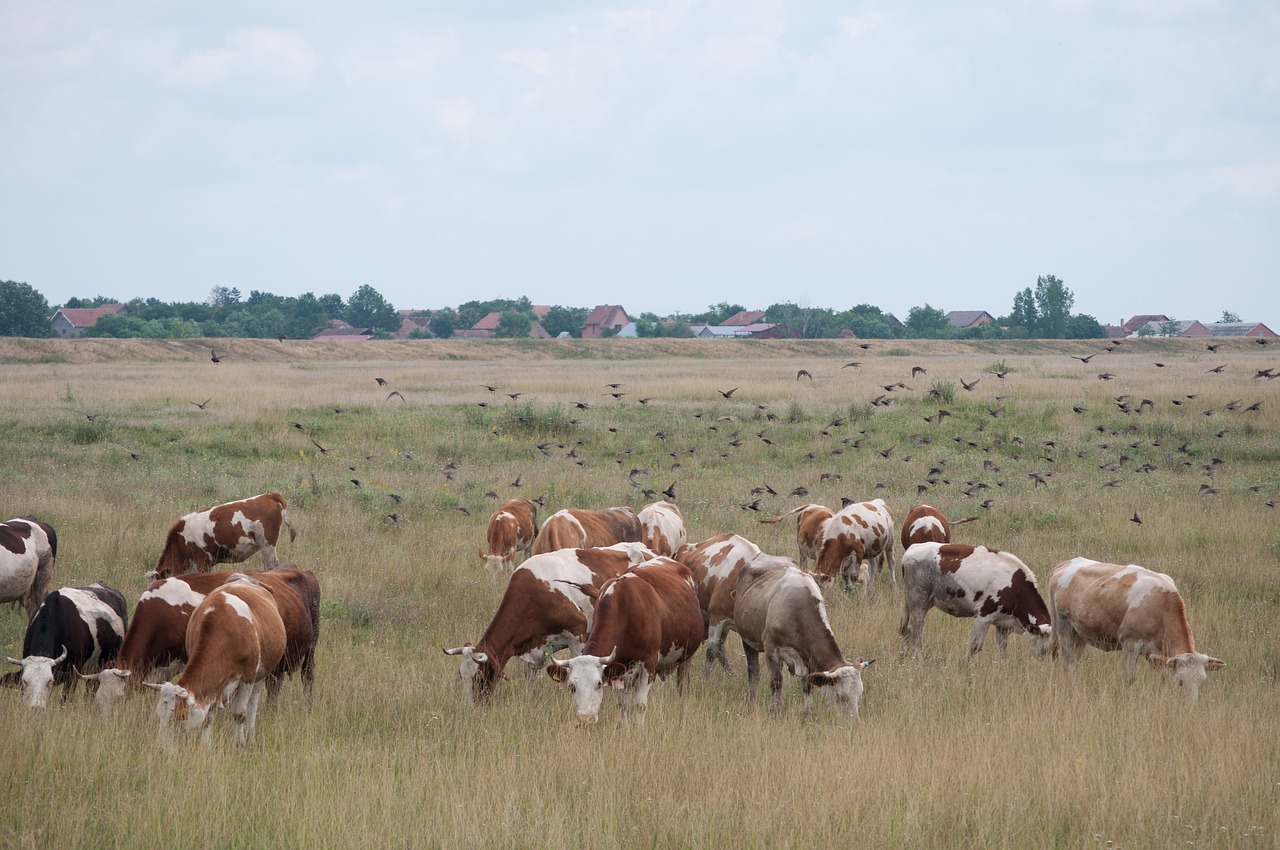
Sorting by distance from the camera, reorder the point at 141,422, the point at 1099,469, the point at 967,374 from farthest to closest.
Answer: the point at 967,374 < the point at 141,422 < the point at 1099,469

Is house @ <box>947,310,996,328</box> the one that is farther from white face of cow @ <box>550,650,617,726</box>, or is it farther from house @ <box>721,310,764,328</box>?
white face of cow @ <box>550,650,617,726</box>

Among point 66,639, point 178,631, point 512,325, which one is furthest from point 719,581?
point 512,325

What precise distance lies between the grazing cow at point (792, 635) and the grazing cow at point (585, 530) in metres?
3.62

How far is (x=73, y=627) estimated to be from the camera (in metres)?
8.96

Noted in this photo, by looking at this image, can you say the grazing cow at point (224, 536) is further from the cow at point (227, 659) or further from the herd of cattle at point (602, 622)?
the cow at point (227, 659)

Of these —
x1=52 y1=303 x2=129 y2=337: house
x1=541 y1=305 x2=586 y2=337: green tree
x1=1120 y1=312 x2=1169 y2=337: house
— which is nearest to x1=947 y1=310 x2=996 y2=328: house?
x1=1120 y1=312 x2=1169 y2=337: house

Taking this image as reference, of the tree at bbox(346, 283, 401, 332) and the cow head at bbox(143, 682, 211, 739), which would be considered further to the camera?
the tree at bbox(346, 283, 401, 332)

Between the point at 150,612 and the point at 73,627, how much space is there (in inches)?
30.1

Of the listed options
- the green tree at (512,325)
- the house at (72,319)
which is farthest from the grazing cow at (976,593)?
the green tree at (512,325)

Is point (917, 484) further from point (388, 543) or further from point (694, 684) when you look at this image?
point (694, 684)

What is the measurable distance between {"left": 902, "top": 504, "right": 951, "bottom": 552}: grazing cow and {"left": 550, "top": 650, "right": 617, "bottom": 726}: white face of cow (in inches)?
291

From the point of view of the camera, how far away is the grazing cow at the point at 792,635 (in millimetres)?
8588

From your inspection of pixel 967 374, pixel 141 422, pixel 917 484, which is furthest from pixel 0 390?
pixel 967 374

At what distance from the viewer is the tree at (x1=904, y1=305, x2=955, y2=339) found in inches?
4887
